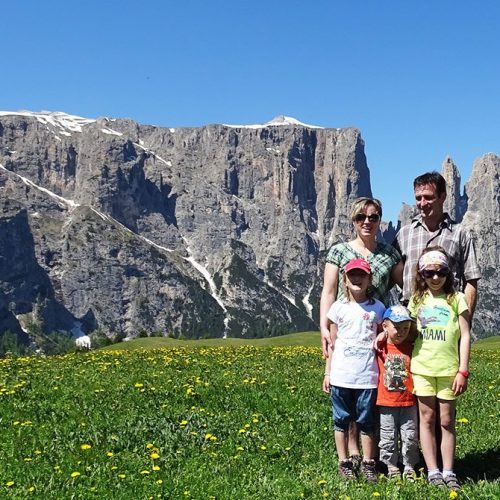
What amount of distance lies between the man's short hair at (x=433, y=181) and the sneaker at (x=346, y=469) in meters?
4.11

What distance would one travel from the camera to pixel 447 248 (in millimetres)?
9375

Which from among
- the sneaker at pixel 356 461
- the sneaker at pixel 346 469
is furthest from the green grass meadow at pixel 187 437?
the sneaker at pixel 356 461

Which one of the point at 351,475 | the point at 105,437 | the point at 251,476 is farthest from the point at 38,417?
the point at 351,475

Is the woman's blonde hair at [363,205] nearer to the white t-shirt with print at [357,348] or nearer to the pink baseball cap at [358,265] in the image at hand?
the pink baseball cap at [358,265]

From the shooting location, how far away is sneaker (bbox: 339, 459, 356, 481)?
8.99 m

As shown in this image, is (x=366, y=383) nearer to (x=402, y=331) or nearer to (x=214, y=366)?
(x=402, y=331)

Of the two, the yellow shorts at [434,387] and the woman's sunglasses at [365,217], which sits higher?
the woman's sunglasses at [365,217]

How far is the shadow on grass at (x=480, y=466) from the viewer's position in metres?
9.31

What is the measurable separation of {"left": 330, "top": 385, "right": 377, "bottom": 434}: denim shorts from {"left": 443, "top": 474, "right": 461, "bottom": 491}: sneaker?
118cm

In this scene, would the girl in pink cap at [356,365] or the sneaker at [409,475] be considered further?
the girl in pink cap at [356,365]

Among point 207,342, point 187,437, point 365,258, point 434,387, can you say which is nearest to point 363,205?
point 365,258

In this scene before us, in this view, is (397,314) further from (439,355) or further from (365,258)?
(365,258)

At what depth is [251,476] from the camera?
8.84 metres

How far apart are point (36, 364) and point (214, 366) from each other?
5864mm
